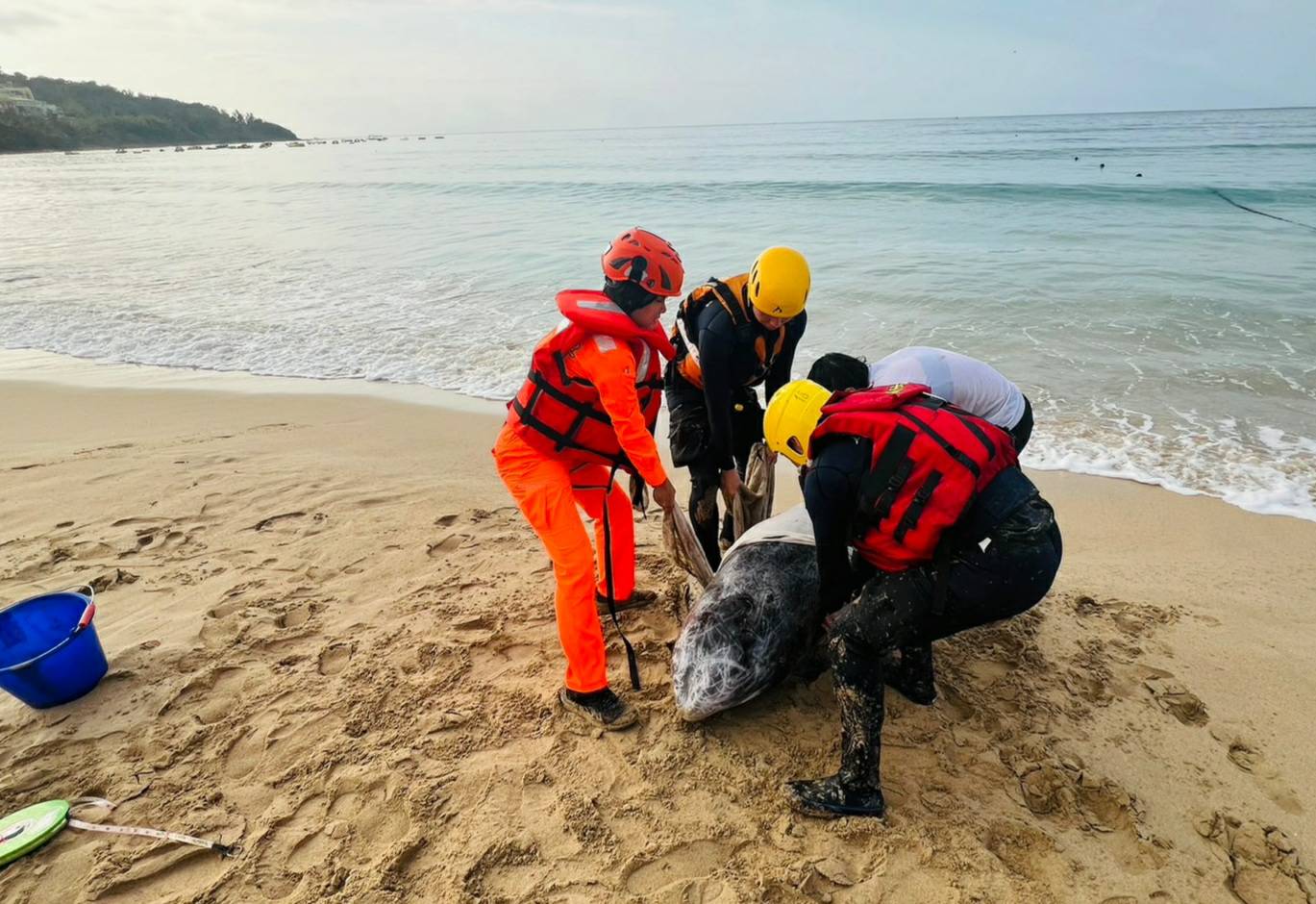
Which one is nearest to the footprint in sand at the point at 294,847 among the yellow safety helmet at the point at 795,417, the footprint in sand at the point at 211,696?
the footprint in sand at the point at 211,696

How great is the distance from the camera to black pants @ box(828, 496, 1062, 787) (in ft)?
7.40

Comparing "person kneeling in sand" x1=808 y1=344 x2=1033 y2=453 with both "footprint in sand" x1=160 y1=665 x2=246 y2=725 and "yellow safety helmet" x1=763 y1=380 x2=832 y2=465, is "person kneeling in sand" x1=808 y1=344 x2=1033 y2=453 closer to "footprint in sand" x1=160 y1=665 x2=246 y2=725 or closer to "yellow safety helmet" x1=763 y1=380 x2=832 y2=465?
"yellow safety helmet" x1=763 y1=380 x2=832 y2=465

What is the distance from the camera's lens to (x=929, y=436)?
2.15m

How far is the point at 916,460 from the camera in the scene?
214cm

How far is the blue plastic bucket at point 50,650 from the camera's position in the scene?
9.85 feet

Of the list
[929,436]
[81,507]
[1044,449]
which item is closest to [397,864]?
[929,436]

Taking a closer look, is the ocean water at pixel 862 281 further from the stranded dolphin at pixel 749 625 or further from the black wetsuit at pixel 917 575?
the black wetsuit at pixel 917 575

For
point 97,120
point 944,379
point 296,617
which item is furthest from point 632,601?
point 97,120

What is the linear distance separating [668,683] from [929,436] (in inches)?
71.9

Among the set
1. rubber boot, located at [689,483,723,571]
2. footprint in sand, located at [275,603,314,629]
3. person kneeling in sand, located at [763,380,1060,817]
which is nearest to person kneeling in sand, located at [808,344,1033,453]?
person kneeling in sand, located at [763,380,1060,817]

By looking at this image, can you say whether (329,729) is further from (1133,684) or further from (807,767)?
(1133,684)

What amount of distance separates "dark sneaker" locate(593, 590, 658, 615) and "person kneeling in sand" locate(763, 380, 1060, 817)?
5.29 ft

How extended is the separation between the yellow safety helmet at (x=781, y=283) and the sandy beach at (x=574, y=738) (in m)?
1.72

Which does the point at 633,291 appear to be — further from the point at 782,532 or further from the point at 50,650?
the point at 50,650
